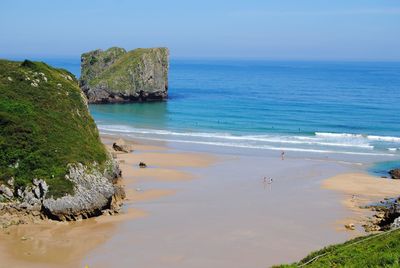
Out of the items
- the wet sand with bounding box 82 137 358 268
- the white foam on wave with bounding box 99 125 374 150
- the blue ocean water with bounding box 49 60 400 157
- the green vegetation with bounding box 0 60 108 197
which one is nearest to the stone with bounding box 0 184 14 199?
the green vegetation with bounding box 0 60 108 197

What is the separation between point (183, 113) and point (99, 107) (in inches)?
721

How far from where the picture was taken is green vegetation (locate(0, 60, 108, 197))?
3444 cm

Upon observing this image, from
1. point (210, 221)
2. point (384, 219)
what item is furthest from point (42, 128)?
point (384, 219)

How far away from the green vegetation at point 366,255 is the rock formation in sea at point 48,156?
698 inches

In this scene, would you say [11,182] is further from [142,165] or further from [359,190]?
[359,190]

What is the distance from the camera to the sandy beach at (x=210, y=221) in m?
28.1

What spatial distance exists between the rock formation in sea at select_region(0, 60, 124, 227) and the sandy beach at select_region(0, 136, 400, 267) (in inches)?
52.0

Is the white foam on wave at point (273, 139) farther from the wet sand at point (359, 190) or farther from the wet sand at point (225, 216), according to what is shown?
the wet sand at point (359, 190)

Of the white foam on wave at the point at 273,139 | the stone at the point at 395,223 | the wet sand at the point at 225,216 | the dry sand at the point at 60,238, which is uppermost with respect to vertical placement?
the stone at the point at 395,223

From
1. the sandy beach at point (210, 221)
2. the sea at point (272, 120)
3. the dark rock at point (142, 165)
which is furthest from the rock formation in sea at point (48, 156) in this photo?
the sea at point (272, 120)

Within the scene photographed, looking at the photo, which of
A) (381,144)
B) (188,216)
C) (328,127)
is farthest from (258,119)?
(188,216)

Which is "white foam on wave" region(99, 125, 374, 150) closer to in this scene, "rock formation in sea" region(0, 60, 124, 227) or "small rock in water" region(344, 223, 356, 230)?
"rock formation in sea" region(0, 60, 124, 227)

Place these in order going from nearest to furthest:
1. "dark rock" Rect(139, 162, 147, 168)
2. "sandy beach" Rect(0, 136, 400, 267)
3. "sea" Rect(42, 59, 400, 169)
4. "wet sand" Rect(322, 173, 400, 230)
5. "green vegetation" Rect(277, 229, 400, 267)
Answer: "green vegetation" Rect(277, 229, 400, 267), "sandy beach" Rect(0, 136, 400, 267), "wet sand" Rect(322, 173, 400, 230), "dark rock" Rect(139, 162, 147, 168), "sea" Rect(42, 59, 400, 169)

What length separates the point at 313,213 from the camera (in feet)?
119
